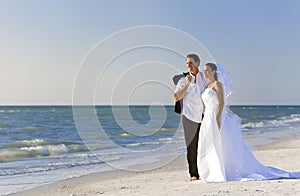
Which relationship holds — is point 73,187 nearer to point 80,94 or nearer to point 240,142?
point 80,94

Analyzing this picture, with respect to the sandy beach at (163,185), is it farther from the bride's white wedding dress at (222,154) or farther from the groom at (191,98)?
the groom at (191,98)

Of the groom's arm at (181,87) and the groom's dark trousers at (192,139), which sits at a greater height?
the groom's arm at (181,87)

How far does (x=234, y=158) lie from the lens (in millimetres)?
6793

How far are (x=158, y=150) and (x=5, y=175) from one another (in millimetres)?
6190

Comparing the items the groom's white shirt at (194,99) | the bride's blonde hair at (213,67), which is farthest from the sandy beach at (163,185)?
the bride's blonde hair at (213,67)

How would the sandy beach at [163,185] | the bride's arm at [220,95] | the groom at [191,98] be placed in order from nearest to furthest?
the sandy beach at [163,185], the bride's arm at [220,95], the groom at [191,98]

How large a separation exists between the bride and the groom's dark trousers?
7.0 inches

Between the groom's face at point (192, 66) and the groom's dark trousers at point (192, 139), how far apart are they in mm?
776

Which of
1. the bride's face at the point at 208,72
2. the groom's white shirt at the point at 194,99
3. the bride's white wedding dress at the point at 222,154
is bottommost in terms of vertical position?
the bride's white wedding dress at the point at 222,154

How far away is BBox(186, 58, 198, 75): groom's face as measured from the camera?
265 inches

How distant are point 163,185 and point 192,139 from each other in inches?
36.0

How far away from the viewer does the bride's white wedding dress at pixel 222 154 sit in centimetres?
672

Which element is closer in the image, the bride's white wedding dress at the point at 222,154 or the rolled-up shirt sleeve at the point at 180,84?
the bride's white wedding dress at the point at 222,154

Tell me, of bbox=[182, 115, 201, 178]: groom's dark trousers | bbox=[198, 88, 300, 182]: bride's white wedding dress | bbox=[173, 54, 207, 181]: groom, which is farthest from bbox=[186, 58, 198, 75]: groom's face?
bbox=[182, 115, 201, 178]: groom's dark trousers
